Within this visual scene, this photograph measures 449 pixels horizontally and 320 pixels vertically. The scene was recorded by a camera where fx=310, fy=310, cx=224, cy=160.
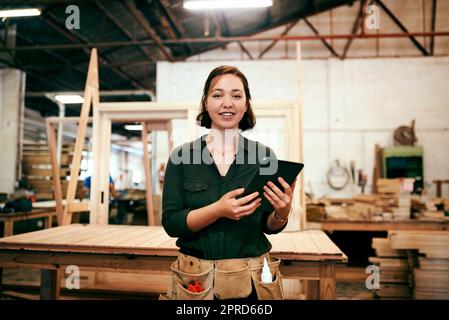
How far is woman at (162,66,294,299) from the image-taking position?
1196 millimetres

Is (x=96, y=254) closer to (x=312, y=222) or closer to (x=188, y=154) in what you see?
(x=188, y=154)

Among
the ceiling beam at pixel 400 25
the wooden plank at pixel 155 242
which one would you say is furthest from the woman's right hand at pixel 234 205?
the ceiling beam at pixel 400 25

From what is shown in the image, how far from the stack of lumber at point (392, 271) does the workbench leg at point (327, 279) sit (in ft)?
7.05

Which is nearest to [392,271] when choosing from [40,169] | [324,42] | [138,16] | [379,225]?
[379,225]

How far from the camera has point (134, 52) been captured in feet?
30.4

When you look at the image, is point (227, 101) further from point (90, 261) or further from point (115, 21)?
point (115, 21)

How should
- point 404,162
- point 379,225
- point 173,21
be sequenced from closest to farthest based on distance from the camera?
point 379,225 < point 173,21 < point 404,162

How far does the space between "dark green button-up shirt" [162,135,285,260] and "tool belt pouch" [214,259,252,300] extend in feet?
0.10

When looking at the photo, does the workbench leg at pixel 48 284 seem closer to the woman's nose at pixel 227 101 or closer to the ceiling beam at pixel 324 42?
the woman's nose at pixel 227 101

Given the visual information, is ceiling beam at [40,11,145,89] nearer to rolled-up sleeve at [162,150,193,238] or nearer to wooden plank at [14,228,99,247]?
wooden plank at [14,228,99,247]

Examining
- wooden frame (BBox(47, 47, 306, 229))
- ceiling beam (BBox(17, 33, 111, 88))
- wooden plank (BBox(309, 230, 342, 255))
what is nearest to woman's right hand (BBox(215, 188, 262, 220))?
wooden plank (BBox(309, 230, 342, 255))

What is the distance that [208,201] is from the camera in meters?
1.22

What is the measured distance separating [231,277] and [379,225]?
420 centimetres
